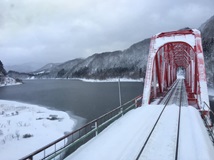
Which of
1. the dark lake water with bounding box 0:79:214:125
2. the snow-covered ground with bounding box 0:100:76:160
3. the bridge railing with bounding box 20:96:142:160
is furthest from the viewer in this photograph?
the dark lake water with bounding box 0:79:214:125

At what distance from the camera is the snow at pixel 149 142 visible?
7.58m

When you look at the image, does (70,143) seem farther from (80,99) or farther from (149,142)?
(80,99)

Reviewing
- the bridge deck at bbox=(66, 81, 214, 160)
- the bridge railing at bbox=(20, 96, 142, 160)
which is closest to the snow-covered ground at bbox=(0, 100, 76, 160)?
the bridge railing at bbox=(20, 96, 142, 160)

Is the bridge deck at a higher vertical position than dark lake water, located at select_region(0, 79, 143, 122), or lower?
higher

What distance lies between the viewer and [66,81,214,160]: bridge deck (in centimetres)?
757

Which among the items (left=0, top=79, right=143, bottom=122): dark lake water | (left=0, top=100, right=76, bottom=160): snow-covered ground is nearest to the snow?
(left=0, top=100, right=76, bottom=160): snow-covered ground

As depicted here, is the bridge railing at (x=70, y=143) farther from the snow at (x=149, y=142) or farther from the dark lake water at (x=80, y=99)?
the dark lake water at (x=80, y=99)

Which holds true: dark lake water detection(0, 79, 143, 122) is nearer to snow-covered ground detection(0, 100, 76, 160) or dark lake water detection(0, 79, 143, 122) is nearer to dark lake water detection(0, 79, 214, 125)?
dark lake water detection(0, 79, 214, 125)

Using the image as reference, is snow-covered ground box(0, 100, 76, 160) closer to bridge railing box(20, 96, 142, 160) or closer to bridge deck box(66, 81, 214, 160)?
bridge railing box(20, 96, 142, 160)

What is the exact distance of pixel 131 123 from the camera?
39.2 feet

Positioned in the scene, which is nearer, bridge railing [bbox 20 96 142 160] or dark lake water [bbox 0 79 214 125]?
bridge railing [bbox 20 96 142 160]

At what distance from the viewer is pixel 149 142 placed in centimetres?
881

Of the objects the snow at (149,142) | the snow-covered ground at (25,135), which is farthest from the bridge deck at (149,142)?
the snow-covered ground at (25,135)

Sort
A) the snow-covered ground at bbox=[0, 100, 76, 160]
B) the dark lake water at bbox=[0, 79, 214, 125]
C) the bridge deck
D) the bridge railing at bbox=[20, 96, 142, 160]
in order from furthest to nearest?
the dark lake water at bbox=[0, 79, 214, 125], the snow-covered ground at bbox=[0, 100, 76, 160], the bridge deck, the bridge railing at bbox=[20, 96, 142, 160]
